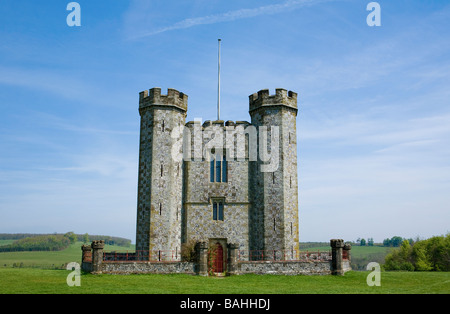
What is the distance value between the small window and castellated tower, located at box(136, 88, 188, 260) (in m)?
2.90

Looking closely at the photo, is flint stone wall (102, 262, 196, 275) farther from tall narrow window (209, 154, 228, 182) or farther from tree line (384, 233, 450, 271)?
tree line (384, 233, 450, 271)

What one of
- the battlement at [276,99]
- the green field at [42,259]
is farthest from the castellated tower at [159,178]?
the green field at [42,259]

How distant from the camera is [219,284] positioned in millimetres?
22438

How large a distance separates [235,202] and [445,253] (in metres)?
38.7

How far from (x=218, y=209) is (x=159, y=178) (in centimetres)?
559

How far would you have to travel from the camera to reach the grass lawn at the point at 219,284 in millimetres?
19359

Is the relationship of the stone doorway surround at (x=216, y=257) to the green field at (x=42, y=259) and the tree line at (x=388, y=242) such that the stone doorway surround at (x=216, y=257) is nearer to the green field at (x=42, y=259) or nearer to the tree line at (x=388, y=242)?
the green field at (x=42, y=259)

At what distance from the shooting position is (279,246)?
1210 inches

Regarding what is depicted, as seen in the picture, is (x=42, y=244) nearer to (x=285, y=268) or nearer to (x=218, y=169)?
(x=218, y=169)

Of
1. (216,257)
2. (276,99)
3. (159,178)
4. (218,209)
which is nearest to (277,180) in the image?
(218,209)

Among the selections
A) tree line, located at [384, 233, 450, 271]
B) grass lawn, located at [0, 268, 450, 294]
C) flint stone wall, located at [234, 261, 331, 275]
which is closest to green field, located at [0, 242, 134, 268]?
tree line, located at [384, 233, 450, 271]
